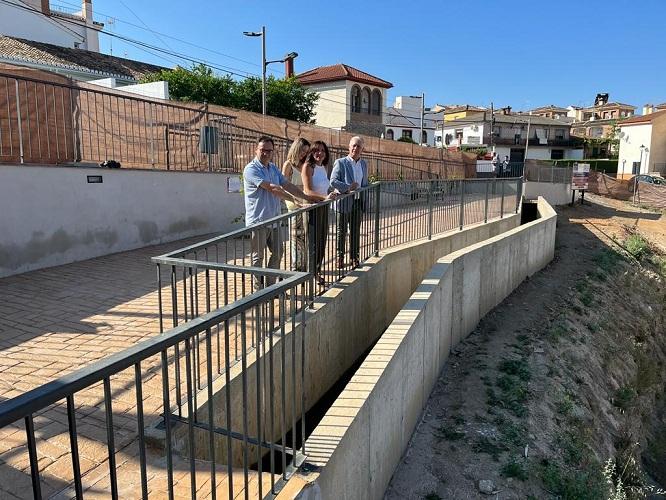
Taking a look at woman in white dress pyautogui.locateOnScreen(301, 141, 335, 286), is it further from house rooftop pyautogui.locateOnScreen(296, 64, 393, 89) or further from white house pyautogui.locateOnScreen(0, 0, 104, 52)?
house rooftop pyautogui.locateOnScreen(296, 64, 393, 89)

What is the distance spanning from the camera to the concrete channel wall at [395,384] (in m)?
3.19

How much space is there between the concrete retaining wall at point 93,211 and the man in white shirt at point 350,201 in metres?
3.82

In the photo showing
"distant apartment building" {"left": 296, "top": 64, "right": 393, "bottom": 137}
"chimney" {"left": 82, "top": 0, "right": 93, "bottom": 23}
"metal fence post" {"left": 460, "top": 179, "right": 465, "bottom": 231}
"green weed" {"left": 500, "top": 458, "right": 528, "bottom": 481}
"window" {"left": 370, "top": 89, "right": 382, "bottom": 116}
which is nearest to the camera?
"green weed" {"left": 500, "top": 458, "right": 528, "bottom": 481}

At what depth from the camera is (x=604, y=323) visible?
34.5 feet

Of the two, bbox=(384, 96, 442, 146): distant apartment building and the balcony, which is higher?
bbox=(384, 96, 442, 146): distant apartment building

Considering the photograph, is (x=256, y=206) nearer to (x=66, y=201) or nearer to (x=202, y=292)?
(x=202, y=292)

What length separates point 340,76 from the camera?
47.2 meters

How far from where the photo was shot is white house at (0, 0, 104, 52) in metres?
30.1

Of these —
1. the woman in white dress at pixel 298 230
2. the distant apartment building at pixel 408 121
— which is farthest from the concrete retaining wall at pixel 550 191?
the distant apartment building at pixel 408 121

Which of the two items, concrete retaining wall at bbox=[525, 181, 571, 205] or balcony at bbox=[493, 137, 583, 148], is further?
balcony at bbox=[493, 137, 583, 148]

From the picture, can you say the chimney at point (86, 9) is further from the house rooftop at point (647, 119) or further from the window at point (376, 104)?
the house rooftop at point (647, 119)

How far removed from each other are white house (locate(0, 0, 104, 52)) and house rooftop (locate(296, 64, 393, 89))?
19.6 m

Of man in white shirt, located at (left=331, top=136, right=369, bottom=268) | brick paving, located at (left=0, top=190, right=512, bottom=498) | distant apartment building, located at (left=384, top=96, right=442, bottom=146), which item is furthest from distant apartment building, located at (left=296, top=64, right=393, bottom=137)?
brick paving, located at (left=0, top=190, right=512, bottom=498)

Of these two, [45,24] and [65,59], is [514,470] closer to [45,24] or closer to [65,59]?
[65,59]
